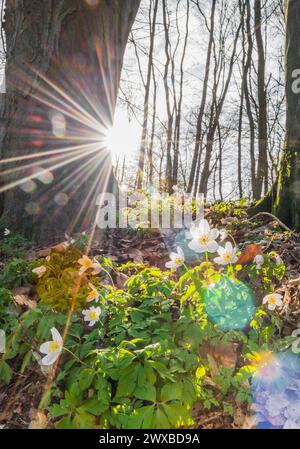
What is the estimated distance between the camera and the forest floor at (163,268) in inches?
65.2

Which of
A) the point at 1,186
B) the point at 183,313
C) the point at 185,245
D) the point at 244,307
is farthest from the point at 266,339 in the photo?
the point at 1,186

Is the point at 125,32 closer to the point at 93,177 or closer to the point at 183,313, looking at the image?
the point at 93,177

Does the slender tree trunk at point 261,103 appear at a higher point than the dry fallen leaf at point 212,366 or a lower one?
higher

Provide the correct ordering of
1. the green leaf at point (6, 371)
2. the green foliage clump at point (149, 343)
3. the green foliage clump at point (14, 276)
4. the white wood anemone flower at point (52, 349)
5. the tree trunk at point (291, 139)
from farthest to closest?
the tree trunk at point (291, 139) < the green foliage clump at point (14, 276) < the green leaf at point (6, 371) < the white wood anemone flower at point (52, 349) < the green foliage clump at point (149, 343)

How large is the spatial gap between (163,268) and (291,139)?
5.78 ft

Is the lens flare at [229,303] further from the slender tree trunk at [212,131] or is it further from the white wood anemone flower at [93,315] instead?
the slender tree trunk at [212,131]

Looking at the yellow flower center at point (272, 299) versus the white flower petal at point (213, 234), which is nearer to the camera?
the yellow flower center at point (272, 299)

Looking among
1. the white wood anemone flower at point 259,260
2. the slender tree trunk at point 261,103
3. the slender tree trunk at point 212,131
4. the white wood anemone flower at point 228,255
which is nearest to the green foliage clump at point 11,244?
the white wood anemone flower at point 228,255

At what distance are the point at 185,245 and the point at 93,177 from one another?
1.70m

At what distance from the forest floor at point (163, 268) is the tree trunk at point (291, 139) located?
19 centimetres

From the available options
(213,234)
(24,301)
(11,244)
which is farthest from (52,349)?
(11,244)

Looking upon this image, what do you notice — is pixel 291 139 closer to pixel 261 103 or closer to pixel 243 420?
pixel 243 420

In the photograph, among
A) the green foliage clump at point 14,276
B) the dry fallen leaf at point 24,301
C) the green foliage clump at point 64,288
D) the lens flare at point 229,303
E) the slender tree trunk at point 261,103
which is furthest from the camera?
the slender tree trunk at point 261,103

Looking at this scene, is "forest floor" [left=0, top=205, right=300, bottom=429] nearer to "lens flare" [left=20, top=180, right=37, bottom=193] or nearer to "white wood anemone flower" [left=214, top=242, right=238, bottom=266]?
"white wood anemone flower" [left=214, top=242, right=238, bottom=266]
